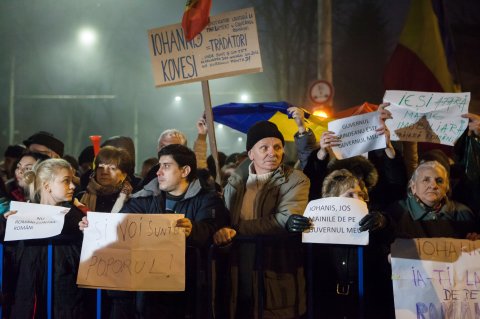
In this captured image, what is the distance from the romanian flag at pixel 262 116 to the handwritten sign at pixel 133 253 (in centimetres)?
322

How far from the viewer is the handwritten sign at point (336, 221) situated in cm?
370

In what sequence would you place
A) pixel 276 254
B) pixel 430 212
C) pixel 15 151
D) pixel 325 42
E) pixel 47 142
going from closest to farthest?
1. pixel 430 212
2. pixel 276 254
3. pixel 47 142
4. pixel 15 151
5. pixel 325 42

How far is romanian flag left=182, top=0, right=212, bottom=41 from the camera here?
529 centimetres

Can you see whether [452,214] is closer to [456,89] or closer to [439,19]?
[456,89]

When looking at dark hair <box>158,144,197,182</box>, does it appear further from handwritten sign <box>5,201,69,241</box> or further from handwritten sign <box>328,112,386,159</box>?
handwritten sign <box>328,112,386,159</box>

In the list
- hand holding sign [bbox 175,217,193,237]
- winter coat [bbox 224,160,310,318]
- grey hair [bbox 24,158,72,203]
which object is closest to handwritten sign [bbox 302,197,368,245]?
winter coat [bbox 224,160,310,318]

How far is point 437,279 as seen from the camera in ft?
12.2

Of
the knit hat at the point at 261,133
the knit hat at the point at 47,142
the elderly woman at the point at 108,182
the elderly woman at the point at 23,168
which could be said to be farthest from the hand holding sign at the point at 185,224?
the knit hat at the point at 47,142

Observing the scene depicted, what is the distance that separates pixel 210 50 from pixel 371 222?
98.1 inches

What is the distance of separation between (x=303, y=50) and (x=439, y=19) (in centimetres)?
1484

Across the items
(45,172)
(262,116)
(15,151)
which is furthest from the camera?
(15,151)

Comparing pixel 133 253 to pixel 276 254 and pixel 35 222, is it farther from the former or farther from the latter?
pixel 276 254

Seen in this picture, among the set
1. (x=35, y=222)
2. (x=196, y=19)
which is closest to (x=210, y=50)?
(x=196, y=19)

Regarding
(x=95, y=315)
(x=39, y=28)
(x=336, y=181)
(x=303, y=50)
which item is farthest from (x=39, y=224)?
(x=39, y=28)
